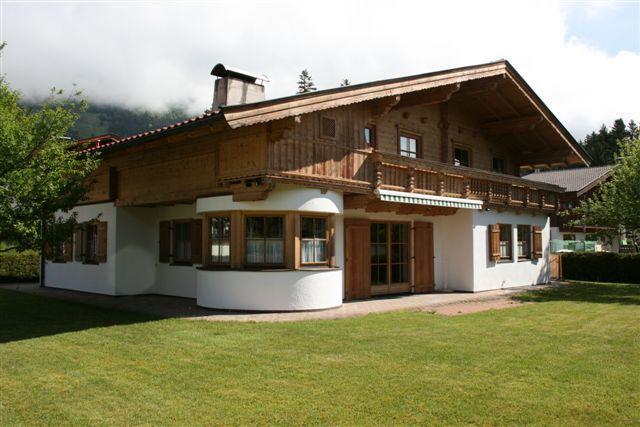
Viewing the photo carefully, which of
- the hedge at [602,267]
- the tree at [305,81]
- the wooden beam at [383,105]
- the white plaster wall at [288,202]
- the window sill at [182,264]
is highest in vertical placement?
the tree at [305,81]

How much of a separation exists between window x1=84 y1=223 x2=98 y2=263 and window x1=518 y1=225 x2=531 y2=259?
14.0 m

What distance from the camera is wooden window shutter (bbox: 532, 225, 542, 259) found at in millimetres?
19828

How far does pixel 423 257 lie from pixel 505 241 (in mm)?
3875

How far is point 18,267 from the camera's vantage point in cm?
2169

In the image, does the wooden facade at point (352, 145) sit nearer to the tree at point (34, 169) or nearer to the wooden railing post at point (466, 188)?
the wooden railing post at point (466, 188)

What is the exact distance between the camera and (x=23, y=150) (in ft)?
32.9

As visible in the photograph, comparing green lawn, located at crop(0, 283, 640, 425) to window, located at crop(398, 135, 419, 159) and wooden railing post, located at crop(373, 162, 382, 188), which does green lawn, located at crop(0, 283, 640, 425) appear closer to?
wooden railing post, located at crop(373, 162, 382, 188)

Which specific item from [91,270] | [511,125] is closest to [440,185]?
[511,125]

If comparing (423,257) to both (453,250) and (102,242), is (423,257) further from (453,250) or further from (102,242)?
(102,242)

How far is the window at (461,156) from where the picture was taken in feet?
60.1

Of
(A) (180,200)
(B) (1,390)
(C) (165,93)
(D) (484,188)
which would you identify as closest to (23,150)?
(A) (180,200)

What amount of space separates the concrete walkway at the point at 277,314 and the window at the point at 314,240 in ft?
3.91

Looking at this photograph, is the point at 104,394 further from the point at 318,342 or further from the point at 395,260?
the point at 395,260

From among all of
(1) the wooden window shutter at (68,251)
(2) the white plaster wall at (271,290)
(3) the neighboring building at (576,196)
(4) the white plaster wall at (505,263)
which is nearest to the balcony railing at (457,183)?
(4) the white plaster wall at (505,263)
